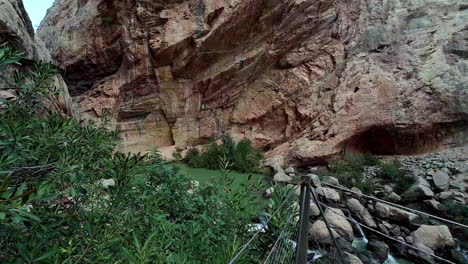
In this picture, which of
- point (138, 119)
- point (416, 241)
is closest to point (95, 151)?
point (416, 241)

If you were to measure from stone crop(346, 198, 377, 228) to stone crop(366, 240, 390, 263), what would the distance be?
0.73 metres

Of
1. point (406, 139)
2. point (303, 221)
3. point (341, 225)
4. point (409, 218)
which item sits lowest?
point (341, 225)

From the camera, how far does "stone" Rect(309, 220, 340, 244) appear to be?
442 cm

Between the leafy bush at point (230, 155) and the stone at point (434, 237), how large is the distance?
5.68 m

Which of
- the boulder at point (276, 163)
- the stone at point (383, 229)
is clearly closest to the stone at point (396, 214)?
the stone at point (383, 229)

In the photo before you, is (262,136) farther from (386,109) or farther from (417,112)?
(417,112)

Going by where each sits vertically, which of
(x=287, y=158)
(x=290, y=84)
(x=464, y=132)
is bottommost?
(x=287, y=158)

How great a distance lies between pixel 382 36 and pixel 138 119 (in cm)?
1222

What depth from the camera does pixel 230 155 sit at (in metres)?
10.7

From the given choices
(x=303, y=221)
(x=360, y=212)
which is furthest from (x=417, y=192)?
(x=303, y=221)

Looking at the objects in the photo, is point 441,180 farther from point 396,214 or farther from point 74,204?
point 74,204

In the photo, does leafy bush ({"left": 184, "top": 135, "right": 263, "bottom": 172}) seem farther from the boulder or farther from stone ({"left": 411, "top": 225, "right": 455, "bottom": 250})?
stone ({"left": 411, "top": 225, "right": 455, "bottom": 250})

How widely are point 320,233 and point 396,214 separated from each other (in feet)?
7.08

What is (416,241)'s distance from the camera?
4.48 meters
